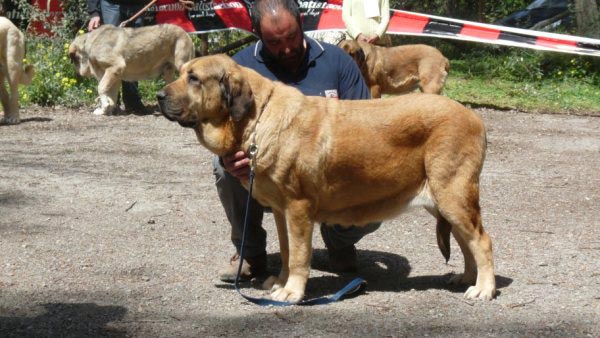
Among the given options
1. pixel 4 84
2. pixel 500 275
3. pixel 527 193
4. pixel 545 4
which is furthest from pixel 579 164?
pixel 545 4

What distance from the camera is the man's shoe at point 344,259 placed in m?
6.10

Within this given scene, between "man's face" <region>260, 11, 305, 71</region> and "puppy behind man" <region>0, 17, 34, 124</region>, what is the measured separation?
7142 mm

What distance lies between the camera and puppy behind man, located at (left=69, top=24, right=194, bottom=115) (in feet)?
42.4

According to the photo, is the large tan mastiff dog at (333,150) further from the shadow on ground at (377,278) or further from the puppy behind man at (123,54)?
the puppy behind man at (123,54)

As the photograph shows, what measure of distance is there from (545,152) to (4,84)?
691 centimetres

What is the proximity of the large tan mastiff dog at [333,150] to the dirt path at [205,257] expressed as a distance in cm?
42

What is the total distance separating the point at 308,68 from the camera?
19.2 ft

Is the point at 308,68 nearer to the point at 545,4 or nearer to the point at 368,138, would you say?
the point at 368,138

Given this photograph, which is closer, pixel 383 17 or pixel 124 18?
pixel 383 17

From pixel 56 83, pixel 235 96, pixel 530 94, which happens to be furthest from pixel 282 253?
pixel 530 94

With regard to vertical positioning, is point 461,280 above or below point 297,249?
→ below

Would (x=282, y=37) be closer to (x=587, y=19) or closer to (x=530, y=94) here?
(x=530, y=94)

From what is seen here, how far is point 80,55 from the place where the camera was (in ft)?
43.3

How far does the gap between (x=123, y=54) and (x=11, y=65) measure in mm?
1602
